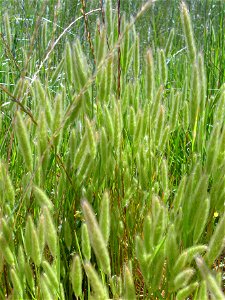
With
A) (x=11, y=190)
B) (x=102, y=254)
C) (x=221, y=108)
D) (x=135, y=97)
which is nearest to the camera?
(x=102, y=254)

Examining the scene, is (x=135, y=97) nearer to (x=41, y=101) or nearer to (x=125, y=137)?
(x=125, y=137)

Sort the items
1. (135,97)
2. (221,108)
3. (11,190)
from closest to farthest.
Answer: (11,190) < (221,108) < (135,97)

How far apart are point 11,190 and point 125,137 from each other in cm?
36

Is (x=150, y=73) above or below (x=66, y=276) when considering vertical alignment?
above

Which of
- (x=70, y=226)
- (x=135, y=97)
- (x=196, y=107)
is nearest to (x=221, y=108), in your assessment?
(x=196, y=107)

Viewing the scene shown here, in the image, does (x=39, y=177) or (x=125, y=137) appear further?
(x=125, y=137)

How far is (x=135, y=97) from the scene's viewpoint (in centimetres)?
111

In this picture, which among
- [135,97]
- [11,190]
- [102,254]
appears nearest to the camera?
[102,254]

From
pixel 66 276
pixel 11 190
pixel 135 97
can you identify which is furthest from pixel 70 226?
pixel 135 97

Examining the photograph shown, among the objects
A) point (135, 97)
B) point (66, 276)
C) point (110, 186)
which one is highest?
point (135, 97)

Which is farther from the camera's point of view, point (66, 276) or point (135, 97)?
point (135, 97)

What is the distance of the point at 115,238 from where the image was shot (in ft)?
3.12

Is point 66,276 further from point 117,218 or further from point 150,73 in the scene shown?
→ point 150,73

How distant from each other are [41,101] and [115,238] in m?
0.27
